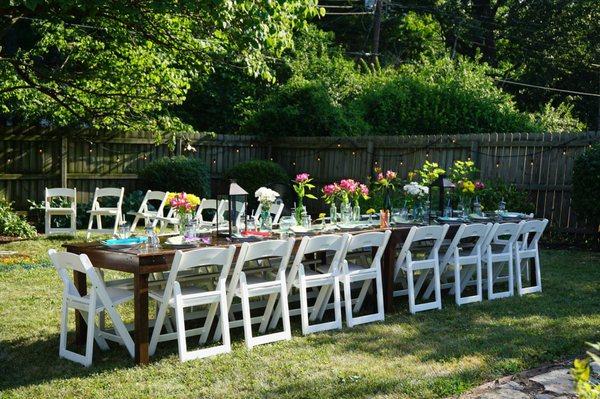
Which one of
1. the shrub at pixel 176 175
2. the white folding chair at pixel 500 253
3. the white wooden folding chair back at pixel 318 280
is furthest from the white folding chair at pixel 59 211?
the white folding chair at pixel 500 253

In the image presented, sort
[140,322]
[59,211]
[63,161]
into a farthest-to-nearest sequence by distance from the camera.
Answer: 1. [63,161]
2. [59,211]
3. [140,322]

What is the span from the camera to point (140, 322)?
5.57 m

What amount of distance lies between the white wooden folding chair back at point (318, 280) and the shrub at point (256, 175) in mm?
8637

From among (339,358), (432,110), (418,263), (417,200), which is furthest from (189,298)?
(432,110)

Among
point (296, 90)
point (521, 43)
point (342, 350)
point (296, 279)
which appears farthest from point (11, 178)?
point (521, 43)

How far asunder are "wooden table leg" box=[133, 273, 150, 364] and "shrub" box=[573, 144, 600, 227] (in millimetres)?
8130

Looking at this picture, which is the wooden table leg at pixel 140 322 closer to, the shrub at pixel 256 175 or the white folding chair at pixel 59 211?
the white folding chair at pixel 59 211

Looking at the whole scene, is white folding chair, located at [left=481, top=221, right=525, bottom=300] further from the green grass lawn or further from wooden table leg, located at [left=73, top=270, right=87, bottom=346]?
wooden table leg, located at [left=73, top=270, right=87, bottom=346]

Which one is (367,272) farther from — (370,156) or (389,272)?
(370,156)

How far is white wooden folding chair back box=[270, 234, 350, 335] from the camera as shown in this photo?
6.54 meters

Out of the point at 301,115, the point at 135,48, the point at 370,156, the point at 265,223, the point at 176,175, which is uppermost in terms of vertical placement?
the point at 135,48

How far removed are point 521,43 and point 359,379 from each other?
24.6m

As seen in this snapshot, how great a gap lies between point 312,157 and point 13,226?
6622mm

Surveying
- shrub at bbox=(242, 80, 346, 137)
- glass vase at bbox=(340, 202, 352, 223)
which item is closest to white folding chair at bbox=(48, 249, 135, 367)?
glass vase at bbox=(340, 202, 352, 223)
